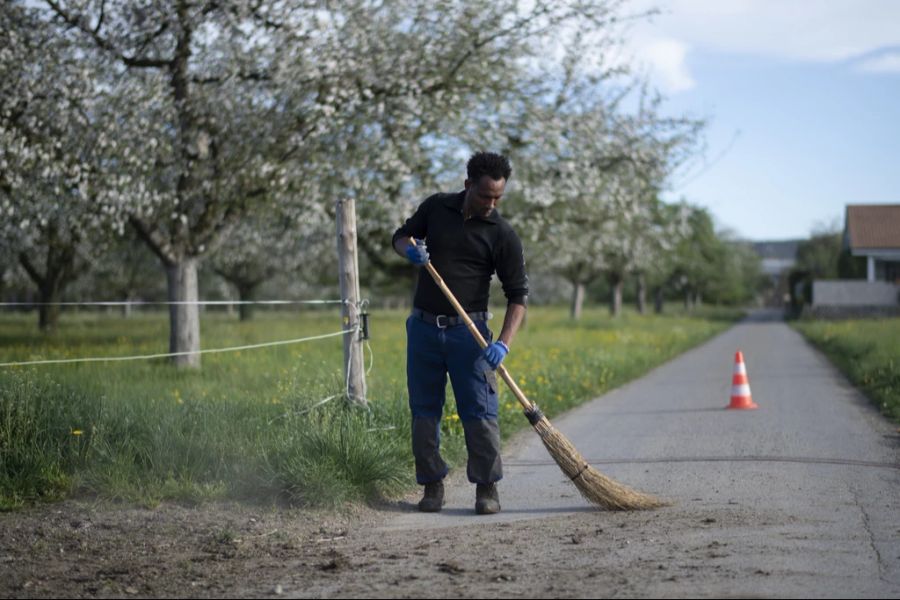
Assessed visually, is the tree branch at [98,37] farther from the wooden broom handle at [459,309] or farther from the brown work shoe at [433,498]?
the brown work shoe at [433,498]

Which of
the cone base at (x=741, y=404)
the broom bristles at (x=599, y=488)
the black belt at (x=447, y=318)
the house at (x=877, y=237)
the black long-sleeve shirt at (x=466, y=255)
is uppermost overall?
the house at (x=877, y=237)

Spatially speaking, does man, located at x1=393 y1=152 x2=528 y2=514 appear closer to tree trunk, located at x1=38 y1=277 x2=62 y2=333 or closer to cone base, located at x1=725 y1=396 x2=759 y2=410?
cone base, located at x1=725 y1=396 x2=759 y2=410

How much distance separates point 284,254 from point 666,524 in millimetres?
26829

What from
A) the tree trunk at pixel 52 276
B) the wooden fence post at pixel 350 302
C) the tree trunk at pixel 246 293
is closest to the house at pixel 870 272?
the tree trunk at pixel 246 293

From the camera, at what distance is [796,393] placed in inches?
547

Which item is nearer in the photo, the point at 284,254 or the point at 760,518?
the point at 760,518

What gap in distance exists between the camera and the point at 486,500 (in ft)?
20.8

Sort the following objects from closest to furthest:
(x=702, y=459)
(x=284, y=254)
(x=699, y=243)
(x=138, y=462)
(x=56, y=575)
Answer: (x=56, y=575)
(x=138, y=462)
(x=702, y=459)
(x=284, y=254)
(x=699, y=243)

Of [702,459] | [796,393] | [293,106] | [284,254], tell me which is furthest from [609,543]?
[284,254]

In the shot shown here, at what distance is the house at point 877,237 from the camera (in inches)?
2323

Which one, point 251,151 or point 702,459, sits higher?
point 251,151

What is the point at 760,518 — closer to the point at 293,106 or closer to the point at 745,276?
the point at 293,106

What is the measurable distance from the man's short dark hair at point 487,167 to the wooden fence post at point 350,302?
2.06 metres

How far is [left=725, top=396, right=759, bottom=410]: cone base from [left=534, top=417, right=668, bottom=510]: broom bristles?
5.88m
